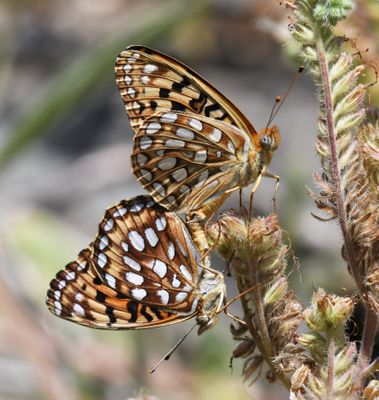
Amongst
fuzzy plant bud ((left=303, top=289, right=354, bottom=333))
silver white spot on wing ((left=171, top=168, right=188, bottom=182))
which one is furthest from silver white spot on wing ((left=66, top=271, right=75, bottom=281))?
fuzzy plant bud ((left=303, top=289, right=354, bottom=333))

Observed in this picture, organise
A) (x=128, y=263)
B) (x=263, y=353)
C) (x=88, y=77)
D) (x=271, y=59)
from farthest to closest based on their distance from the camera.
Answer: (x=271, y=59) → (x=88, y=77) → (x=128, y=263) → (x=263, y=353)

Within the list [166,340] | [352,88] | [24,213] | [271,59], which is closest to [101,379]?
[166,340]

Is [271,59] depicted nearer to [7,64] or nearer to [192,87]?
[7,64]

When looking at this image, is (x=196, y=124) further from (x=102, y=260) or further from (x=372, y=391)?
(x=372, y=391)

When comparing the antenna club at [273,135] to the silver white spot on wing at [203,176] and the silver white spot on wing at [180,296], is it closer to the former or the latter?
the silver white spot on wing at [203,176]

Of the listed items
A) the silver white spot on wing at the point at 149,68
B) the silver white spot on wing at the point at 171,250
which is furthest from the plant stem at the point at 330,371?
the silver white spot on wing at the point at 149,68
